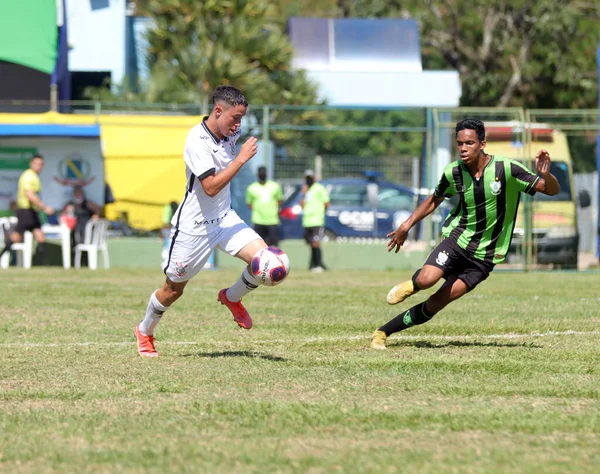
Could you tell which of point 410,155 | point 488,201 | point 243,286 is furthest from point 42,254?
point 488,201

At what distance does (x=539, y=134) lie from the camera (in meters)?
21.5

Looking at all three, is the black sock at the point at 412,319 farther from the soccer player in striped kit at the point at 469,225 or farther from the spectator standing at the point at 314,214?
the spectator standing at the point at 314,214

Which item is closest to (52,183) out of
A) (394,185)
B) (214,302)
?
(394,185)

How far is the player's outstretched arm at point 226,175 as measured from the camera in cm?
748

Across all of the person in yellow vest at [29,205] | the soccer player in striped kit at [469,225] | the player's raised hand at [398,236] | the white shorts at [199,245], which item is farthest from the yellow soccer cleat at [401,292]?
the person in yellow vest at [29,205]

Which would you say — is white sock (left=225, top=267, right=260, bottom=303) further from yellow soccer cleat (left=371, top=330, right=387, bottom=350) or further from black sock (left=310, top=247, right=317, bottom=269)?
black sock (left=310, top=247, right=317, bottom=269)

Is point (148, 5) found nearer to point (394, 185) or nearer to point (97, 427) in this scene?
point (394, 185)

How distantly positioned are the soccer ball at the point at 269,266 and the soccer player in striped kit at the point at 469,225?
1193 mm

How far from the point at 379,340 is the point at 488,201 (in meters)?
1.39

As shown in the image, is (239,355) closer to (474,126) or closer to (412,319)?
(412,319)

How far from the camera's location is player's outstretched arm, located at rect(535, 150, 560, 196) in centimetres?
812

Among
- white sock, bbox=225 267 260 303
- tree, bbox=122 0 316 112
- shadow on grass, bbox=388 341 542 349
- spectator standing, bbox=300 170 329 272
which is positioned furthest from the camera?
tree, bbox=122 0 316 112

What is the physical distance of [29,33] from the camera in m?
24.6

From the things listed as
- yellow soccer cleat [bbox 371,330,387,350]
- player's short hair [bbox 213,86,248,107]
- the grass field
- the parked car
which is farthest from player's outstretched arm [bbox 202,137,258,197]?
the parked car
